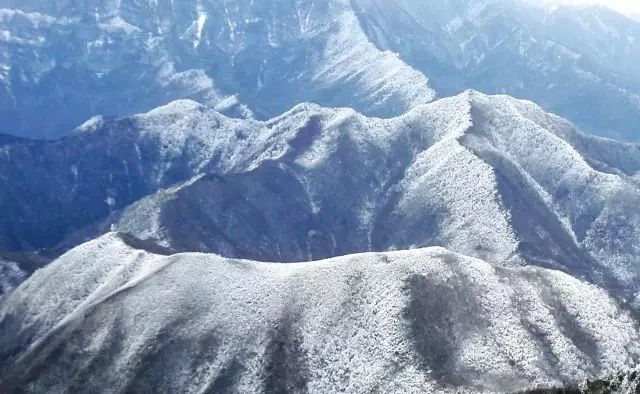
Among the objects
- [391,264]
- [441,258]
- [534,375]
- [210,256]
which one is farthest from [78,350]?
[534,375]

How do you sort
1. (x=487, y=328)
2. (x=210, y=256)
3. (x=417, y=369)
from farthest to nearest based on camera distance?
(x=210, y=256)
(x=487, y=328)
(x=417, y=369)

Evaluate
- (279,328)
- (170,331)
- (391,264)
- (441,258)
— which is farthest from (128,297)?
(441,258)

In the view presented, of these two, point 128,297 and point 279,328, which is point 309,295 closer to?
point 279,328

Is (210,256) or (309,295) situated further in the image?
(210,256)

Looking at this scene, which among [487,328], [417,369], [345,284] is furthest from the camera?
[345,284]

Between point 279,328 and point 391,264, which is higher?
point 391,264

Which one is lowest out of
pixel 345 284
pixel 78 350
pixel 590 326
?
pixel 78 350
